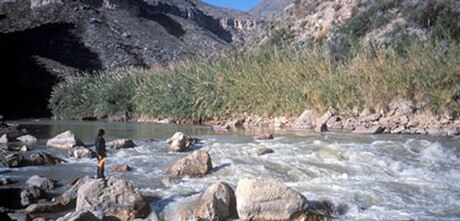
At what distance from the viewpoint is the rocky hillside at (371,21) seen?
1905cm

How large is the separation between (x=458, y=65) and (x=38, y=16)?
40.6 m

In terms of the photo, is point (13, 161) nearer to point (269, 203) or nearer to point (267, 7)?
point (269, 203)

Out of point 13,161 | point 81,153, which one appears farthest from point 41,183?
point 81,153

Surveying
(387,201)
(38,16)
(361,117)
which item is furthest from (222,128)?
(38,16)

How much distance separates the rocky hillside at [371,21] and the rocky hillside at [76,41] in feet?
23.1

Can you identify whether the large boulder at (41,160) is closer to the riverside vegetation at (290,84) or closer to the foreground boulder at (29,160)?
the foreground boulder at (29,160)

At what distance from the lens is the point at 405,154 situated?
8984mm

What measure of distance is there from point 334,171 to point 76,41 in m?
39.1

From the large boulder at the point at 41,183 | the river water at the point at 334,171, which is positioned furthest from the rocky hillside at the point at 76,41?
the large boulder at the point at 41,183

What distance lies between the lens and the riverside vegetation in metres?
13.1

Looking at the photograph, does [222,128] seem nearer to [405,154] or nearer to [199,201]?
[405,154]

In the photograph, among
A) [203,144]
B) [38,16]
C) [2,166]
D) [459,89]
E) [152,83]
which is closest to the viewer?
[2,166]

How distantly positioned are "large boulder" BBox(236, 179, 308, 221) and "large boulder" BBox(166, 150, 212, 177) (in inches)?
72.2

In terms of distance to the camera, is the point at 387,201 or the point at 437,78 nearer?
the point at 387,201
